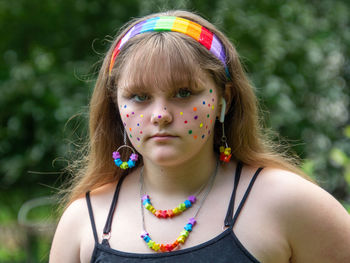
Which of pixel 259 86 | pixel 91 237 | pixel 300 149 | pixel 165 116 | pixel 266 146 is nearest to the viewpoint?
pixel 165 116

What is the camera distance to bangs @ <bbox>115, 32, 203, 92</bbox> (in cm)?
182

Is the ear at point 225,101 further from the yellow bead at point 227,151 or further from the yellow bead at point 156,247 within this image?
the yellow bead at point 156,247

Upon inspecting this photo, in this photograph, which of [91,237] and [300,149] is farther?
[300,149]

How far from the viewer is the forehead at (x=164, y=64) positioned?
5.98 ft

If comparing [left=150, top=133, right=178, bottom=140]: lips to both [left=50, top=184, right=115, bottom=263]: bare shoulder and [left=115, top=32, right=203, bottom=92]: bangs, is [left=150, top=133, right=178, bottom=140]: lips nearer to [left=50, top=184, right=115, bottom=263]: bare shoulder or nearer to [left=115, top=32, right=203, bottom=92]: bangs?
[left=115, top=32, right=203, bottom=92]: bangs

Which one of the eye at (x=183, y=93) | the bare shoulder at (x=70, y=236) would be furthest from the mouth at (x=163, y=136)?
the bare shoulder at (x=70, y=236)

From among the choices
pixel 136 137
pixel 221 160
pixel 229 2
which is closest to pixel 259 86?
pixel 229 2

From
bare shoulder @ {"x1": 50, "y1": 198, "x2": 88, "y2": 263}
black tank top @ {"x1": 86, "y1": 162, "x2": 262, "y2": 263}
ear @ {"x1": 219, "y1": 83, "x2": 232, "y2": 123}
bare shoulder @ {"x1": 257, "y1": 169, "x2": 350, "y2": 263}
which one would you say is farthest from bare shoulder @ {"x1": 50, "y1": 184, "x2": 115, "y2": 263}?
bare shoulder @ {"x1": 257, "y1": 169, "x2": 350, "y2": 263}

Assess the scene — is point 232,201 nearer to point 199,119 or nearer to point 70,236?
point 199,119

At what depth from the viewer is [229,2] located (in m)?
3.84

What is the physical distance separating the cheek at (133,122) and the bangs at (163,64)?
3.5 inches

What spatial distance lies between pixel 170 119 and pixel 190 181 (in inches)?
12.3

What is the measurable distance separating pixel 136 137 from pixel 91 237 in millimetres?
431

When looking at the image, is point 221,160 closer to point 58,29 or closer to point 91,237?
point 91,237
